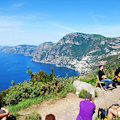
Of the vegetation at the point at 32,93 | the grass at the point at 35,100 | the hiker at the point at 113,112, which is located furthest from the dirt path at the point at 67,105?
the hiker at the point at 113,112

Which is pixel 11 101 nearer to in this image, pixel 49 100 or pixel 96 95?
pixel 49 100

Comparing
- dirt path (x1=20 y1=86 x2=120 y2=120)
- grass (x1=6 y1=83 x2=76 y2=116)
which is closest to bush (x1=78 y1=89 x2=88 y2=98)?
dirt path (x1=20 y1=86 x2=120 y2=120)

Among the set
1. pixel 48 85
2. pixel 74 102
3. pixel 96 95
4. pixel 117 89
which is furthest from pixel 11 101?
pixel 117 89

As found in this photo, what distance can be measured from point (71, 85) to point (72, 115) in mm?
3686

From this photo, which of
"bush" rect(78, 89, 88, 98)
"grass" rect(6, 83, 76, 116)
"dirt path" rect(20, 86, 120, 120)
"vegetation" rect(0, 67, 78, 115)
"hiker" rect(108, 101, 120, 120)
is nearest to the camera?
"hiker" rect(108, 101, 120, 120)

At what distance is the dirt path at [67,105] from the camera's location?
20.7 feet

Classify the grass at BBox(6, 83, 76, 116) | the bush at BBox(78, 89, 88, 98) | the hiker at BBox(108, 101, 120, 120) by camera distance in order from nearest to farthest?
the hiker at BBox(108, 101, 120, 120), the grass at BBox(6, 83, 76, 116), the bush at BBox(78, 89, 88, 98)

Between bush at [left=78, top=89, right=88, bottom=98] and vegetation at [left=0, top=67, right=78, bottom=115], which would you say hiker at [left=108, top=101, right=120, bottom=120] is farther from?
vegetation at [left=0, top=67, right=78, bottom=115]

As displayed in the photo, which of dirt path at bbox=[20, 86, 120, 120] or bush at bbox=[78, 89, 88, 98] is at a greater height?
bush at bbox=[78, 89, 88, 98]

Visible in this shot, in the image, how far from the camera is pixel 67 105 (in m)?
7.29

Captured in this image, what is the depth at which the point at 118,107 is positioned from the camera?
449 cm

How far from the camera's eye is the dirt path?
6.30 metres

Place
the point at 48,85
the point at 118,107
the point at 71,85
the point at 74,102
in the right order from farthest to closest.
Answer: the point at 71,85, the point at 48,85, the point at 74,102, the point at 118,107

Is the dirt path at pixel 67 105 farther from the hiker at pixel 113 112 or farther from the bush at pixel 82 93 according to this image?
the hiker at pixel 113 112
